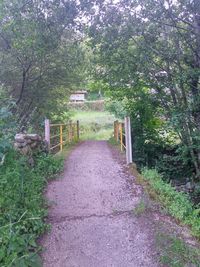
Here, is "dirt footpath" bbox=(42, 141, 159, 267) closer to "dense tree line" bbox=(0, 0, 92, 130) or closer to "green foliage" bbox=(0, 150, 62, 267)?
"green foliage" bbox=(0, 150, 62, 267)

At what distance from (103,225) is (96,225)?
103mm

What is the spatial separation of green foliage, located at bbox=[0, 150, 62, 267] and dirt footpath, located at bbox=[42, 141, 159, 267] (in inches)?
9.1

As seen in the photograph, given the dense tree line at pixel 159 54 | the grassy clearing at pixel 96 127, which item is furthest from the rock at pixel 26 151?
the grassy clearing at pixel 96 127

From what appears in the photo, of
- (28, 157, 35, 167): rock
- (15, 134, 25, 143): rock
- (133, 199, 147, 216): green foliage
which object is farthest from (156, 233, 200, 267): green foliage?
(15, 134, 25, 143): rock

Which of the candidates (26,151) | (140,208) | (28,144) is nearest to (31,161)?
(26,151)

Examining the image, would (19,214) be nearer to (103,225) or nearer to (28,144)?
(103,225)

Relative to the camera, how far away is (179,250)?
401 centimetres

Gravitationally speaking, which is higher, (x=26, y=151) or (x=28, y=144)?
(x=28, y=144)

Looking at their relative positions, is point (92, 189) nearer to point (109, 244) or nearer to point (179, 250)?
point (109, 244)

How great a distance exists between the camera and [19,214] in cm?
452

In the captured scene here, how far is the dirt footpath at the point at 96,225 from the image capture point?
4.00 meters

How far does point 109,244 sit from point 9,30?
21.6 ft

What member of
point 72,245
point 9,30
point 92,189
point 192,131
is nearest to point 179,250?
point 72,245

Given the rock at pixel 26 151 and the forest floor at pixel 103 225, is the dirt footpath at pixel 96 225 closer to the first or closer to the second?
the forest floor at pixel 103 225
